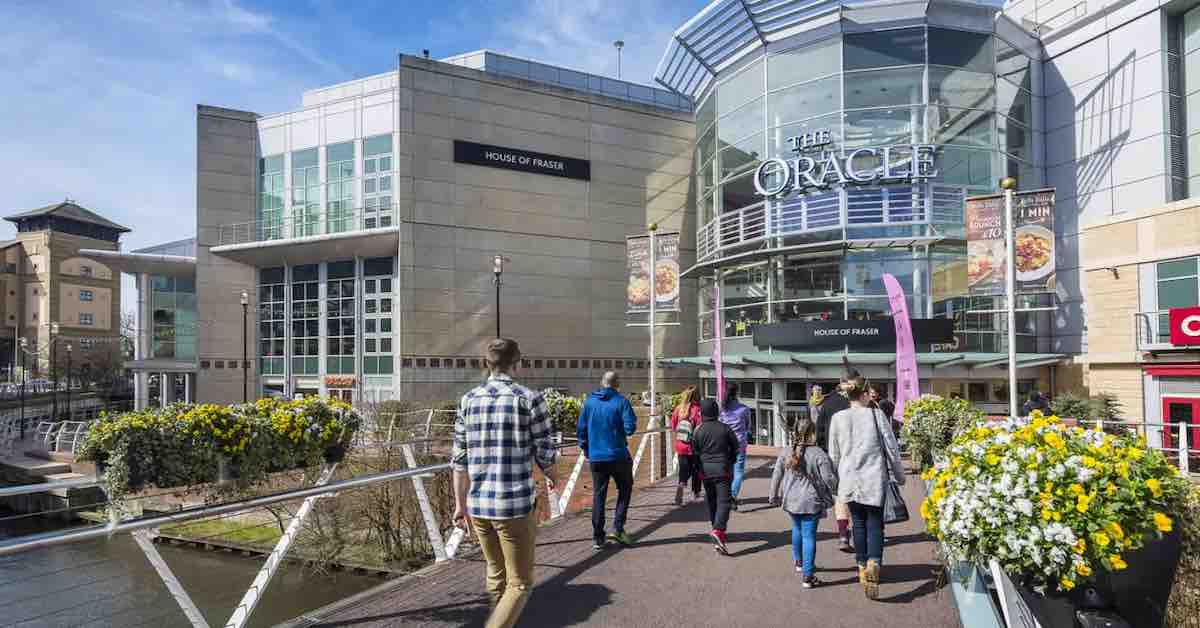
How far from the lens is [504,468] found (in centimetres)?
423

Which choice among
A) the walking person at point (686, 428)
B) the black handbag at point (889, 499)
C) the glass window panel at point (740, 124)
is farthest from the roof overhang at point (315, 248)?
the black handbag at point (889, 499)

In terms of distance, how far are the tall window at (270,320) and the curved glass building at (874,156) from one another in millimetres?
21722

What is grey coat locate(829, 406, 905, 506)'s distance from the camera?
5.84 meters

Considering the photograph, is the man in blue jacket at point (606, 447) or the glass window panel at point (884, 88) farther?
the glass window panel at point (884, 88)

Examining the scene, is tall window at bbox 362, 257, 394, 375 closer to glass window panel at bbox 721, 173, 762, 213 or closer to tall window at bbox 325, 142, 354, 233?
tall window at bbox 325, 142, 354, 233

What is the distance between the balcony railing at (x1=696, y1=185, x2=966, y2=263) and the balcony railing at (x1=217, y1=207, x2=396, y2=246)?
1665 cm

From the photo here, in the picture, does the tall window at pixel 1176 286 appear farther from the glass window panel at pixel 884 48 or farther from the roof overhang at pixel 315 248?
the roof overhang at pixel 315 248

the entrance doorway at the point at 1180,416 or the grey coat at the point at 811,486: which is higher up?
the grey coat at the point at 811,486

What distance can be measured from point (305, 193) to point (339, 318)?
6145mm

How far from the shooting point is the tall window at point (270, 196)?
34.3 metres

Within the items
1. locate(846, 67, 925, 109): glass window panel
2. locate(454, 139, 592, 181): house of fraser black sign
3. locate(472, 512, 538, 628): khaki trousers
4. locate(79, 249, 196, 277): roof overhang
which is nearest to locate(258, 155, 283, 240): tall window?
locate(79, 249, 196, 277): roof overhang

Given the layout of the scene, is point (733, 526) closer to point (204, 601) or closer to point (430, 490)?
point (430, 490)

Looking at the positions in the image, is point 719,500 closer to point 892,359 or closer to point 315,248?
point 892,359

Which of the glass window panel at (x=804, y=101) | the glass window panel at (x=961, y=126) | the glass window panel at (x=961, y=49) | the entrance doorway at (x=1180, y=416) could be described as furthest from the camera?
the glass window panel at (x=804, y=101)
